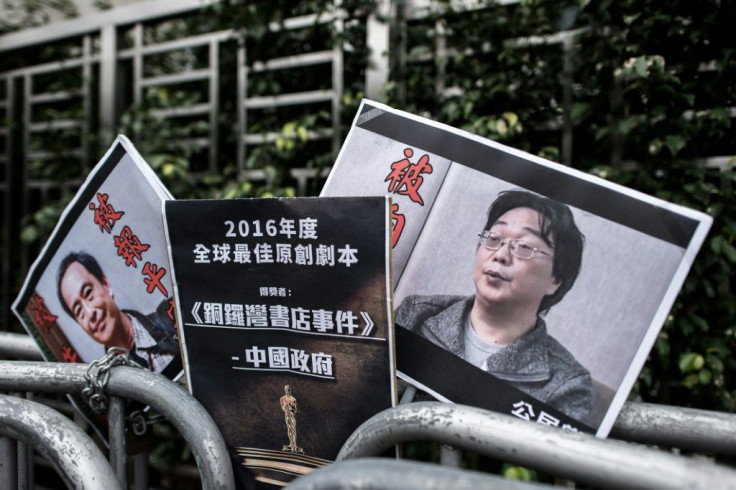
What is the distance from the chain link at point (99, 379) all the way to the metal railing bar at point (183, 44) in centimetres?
242

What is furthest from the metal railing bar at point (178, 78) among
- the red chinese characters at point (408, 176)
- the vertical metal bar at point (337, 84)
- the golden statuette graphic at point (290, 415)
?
the golden statuette graphic at point (290, 415)

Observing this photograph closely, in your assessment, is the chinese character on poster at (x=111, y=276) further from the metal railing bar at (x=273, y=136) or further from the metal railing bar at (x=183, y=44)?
the metal railing bar at (x=183, y=44)

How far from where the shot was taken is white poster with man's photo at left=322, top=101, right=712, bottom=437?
912 mm

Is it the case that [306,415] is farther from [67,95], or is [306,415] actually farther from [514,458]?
[67,95]

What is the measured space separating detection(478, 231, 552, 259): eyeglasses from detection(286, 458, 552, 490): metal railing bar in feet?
1.25

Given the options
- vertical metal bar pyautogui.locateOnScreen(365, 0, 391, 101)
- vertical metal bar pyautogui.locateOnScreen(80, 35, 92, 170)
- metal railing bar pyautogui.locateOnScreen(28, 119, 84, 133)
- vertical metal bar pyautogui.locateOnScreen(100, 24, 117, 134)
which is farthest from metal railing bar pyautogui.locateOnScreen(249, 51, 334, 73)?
metal railing bar pyautogui.locateOnScreen(28, 119, 84, 133)

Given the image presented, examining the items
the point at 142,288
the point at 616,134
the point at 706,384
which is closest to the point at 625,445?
the point at 142,288

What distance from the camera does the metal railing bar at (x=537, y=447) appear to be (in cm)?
67

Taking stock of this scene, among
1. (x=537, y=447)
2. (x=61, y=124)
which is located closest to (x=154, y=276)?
(x=537, y=447)

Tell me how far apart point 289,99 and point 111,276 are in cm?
204

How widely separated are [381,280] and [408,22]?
220 cm

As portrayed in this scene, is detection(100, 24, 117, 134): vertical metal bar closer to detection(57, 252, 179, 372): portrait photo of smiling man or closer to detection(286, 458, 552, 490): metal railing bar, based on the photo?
detection(57, 252, 179, 372): portrait photo of smiling man

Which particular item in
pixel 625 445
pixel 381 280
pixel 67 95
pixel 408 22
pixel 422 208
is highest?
pixel 67 95

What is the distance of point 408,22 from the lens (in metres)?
2.88
